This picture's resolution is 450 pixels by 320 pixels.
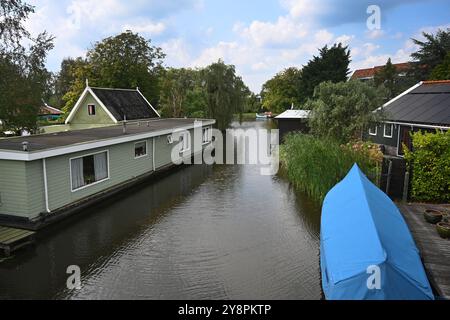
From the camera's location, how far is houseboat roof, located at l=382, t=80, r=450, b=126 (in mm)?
19083

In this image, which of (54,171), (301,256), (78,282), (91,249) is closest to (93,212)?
(54,171)

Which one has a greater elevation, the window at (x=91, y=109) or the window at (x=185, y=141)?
the window at (x=91, y=109)

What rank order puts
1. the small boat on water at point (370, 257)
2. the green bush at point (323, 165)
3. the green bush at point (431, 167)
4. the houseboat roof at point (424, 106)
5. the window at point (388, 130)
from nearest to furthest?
the small boat on water at point (370, 257), the green bush at point (431, 167), the green bush at point (323, 165), the houseboat roof at point (424, 106), the window at point (388, 130)

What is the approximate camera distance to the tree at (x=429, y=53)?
126ft

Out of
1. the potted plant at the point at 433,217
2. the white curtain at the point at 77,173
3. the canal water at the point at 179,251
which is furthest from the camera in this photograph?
the white curtain at the point at 77,173

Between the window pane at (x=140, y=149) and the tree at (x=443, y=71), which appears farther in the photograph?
the tree at (x=443, y=71)

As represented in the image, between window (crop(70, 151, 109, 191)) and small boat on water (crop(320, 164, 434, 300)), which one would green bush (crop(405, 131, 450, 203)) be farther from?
window (crop(70, 151, 109, 191))

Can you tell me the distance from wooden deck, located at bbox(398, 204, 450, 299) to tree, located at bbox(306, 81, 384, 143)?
8398mm

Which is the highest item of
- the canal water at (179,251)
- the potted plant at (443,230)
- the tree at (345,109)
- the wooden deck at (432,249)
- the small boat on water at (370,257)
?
the tree at (345,109)

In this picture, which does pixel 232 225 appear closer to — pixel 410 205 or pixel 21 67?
pixel 410 205

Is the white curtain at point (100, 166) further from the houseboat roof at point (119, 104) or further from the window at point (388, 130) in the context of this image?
the window at point (388, 130)

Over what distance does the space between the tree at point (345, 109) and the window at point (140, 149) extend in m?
10.1

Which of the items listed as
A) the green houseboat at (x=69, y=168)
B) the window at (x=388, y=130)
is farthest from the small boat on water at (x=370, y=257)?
the window at (x=388, y=130)
